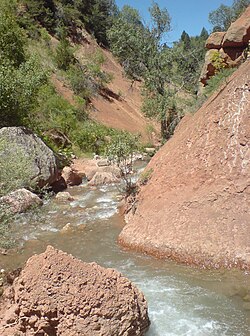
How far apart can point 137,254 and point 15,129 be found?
821cm

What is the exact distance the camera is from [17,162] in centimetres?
736

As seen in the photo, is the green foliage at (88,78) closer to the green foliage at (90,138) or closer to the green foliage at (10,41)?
the green foliage at (90,138)

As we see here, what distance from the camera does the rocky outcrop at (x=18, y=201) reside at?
688 cm

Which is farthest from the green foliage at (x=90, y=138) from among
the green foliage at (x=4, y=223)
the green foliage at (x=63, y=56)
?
the green foliage at (x=4, y=223)

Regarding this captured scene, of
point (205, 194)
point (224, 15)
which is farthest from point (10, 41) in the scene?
point (224, 15)

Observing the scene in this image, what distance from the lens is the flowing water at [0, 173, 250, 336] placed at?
235 inches

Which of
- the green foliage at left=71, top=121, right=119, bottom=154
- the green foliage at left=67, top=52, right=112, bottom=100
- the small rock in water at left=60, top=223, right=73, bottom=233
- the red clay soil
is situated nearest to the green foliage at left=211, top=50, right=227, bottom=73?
the small rock in water at left=60, top=223, right=73, bottom=233

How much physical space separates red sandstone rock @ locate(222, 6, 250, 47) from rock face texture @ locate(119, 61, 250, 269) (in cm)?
459

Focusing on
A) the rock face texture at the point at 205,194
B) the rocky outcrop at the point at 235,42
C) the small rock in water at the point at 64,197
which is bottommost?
the small rock in water at the point at 64,197

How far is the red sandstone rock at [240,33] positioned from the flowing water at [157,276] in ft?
27.7

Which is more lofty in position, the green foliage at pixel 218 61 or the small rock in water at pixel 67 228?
the green foliage at pixel 218 61

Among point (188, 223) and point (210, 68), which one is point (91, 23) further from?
point (188, 223)

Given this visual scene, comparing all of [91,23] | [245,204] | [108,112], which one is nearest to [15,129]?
[245,204]

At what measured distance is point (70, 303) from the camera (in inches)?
192
